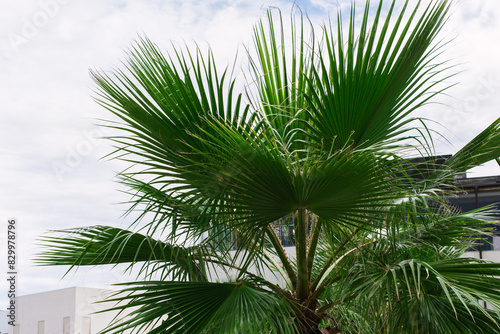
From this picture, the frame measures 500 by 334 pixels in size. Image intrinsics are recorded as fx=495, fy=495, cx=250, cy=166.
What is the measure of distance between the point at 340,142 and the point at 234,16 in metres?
0.80

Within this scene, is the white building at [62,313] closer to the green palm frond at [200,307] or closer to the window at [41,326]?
the window at [41,326]

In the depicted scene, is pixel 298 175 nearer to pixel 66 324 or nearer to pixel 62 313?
pixel 66 324

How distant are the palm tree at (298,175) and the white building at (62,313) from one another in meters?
7.49

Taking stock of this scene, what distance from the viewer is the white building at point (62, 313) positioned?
31.4 ft

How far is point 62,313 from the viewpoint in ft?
33.0

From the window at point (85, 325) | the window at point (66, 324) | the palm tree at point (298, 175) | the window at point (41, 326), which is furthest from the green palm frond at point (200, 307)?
the window at point (41, 326)

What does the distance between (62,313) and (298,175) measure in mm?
9580

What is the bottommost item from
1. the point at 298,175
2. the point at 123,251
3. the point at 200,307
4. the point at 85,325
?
the point at 85,325

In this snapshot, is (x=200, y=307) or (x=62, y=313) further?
(x=62, y=313)

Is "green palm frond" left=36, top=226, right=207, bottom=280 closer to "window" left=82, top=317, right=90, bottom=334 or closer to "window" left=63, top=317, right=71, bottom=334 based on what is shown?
"window" left=82, top=317, right=90, bottom=334

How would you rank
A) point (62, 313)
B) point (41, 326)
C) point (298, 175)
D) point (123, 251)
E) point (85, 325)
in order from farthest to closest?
point (41, 326) < point (62, 313) < point (85, 325) < point (123, 251) < point (298, 175)

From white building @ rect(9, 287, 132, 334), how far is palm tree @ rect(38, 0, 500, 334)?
7.49 meters

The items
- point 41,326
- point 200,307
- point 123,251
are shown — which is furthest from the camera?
point 41,326

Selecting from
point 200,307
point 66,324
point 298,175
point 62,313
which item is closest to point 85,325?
point 66,324
